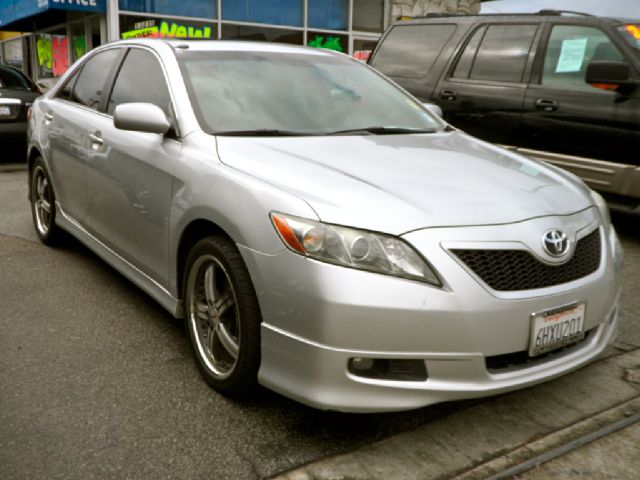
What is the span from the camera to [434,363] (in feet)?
8.12

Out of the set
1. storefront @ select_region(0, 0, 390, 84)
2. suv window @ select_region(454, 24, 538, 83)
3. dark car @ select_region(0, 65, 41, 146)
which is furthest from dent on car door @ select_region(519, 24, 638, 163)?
storefront @ select_region(0, 0, 390, 84)

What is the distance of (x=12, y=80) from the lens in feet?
34.6

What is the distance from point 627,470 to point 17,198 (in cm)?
672

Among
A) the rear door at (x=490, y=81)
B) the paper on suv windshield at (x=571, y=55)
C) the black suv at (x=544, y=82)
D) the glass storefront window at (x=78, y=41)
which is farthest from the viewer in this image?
the glass storefront window at (x=78, y=41)

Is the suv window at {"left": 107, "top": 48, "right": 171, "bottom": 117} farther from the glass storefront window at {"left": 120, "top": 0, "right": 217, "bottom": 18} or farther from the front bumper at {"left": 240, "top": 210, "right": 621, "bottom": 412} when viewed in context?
the glass storefront window at {"left": 120, "top": 0, "right": 217, "bottom": 18}

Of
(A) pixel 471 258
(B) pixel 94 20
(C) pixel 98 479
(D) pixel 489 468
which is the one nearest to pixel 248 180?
(A) pixel 471 258

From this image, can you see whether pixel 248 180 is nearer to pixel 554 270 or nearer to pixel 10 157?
pixel 554 270

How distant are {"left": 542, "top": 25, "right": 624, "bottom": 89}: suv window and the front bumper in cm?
366

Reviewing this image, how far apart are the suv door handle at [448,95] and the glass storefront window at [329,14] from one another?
9912 mm

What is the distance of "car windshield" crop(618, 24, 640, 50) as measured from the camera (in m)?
5.52

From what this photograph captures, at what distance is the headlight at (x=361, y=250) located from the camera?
96.3 inches

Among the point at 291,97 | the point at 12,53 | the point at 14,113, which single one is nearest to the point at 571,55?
the point at 291,97

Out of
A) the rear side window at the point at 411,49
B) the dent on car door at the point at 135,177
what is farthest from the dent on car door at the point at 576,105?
the dent on car door at the point at 135,177

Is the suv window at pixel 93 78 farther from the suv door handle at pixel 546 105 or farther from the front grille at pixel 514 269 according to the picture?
the suv door handle at pixel 546 105
